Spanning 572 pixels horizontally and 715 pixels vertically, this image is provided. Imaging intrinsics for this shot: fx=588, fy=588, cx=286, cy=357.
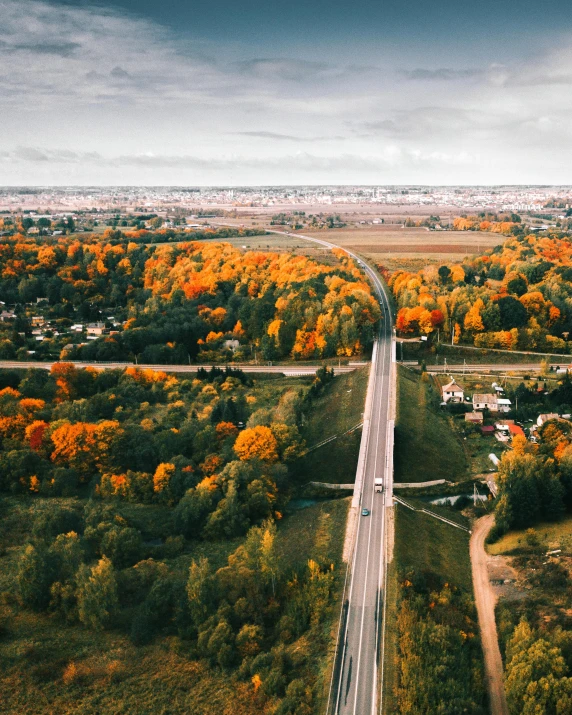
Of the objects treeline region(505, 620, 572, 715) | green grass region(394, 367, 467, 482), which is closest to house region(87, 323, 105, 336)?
green grass region(394, 367, 467, 482)

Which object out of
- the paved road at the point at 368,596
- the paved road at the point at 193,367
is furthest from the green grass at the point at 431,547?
the paved road at the point at 193,367

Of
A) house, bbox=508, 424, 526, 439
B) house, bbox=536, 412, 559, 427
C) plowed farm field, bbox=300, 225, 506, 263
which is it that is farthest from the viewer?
plowed farm field, bbox=300, 225, 506, 263

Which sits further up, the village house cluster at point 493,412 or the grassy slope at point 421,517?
the village house cluster at point 493,412

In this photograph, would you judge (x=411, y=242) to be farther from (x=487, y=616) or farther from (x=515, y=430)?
(x=487, y=616)

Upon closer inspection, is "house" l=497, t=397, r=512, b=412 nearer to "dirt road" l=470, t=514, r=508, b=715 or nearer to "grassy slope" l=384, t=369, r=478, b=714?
"grassy slope" l=384, t=369, r=478, b=714

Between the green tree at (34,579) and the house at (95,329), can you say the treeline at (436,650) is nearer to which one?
the green tree at (34,579)

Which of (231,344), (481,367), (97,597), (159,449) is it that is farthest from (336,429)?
(231,344)
